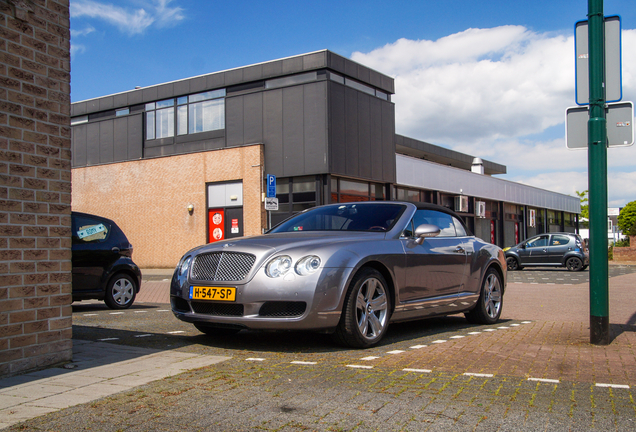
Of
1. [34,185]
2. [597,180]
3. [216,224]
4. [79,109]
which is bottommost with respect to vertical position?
[216,224]

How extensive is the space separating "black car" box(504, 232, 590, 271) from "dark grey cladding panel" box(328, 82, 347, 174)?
26.0ft

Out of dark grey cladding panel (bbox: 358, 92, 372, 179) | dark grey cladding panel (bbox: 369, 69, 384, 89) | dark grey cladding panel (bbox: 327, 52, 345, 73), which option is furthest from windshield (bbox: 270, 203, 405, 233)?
dark grey cladding panel (bbox: 369, 69, 384, 89)

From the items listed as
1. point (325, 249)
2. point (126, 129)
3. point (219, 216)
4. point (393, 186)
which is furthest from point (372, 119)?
point (325, 249)

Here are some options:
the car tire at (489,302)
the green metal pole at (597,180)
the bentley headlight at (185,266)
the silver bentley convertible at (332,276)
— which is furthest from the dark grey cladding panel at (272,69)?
the bentley headlight at (185,266)

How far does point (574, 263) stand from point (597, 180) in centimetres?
1903

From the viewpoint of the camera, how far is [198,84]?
2734cm

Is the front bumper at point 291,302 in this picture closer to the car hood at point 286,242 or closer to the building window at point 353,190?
the car hood at point 286,242

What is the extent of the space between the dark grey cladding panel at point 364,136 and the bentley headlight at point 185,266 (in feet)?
65.1

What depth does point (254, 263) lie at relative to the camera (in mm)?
5391

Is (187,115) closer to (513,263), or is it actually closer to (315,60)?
(315,60)

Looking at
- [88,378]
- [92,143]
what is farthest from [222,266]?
[92,143]

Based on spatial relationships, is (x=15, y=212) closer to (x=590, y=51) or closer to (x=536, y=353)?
(x=536, y=353)

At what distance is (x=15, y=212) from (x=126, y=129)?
2662cm

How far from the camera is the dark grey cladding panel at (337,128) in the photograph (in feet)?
78.1
